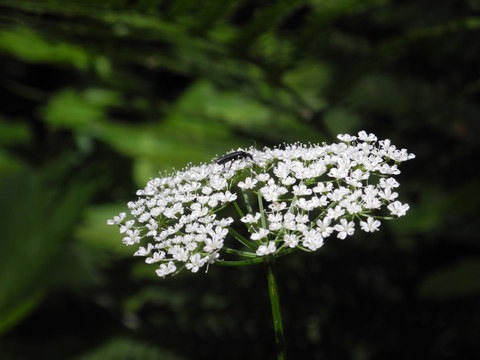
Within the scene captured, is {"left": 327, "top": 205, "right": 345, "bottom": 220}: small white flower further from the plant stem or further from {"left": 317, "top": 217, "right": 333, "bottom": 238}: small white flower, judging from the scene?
the plant stem

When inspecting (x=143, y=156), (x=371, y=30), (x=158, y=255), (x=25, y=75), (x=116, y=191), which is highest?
(x=25, y=75)

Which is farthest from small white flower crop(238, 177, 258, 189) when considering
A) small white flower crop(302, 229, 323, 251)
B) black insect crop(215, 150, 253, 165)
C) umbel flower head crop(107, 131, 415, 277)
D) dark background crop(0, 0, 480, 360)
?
dark background crop(0, 0, 480, 360)

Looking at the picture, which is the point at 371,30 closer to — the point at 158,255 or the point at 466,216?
the point at 466,216

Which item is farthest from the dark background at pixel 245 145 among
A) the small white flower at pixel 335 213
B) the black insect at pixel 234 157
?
the small white flower at pixel 335 213

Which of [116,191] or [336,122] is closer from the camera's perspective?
[336,122]

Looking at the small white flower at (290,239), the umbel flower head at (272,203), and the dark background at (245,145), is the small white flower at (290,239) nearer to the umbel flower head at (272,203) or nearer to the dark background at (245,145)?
the umbel flower head at (272,203)

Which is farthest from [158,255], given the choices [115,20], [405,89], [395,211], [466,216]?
[405,89]
